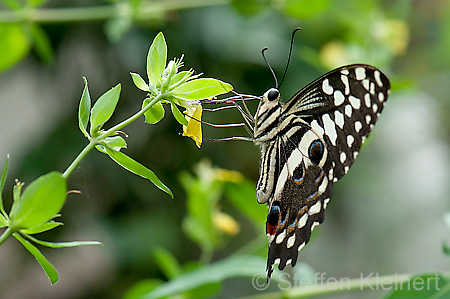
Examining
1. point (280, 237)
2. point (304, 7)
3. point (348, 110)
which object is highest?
point (304, 7)

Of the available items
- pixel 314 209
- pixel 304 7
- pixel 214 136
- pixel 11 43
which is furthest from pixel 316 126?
pixel 214 136

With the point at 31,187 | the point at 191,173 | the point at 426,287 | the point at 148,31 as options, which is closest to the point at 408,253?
the point at 191,173

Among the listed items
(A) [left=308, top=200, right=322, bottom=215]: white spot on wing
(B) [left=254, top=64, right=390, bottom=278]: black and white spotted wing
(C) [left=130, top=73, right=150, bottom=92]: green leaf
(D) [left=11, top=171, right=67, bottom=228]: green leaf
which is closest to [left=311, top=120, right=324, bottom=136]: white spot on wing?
(B) [left=254, top=64, right=390, bottom=278]: black and white spotted wing

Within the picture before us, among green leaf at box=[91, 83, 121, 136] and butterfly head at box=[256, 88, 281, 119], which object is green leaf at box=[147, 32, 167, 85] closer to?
green leaf at box=[91, 83, 121, 136]

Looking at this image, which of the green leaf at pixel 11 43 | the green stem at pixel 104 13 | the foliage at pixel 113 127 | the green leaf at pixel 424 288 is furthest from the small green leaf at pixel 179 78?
the green leaf at pixel 11 43

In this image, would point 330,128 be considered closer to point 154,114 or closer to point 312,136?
point 312,136

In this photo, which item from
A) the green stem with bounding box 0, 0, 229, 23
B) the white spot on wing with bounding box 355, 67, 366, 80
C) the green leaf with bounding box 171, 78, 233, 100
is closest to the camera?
the green leaf with bounding box 171, 78, 233, 100

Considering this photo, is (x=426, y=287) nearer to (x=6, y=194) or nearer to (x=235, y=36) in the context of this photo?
(x=235, y=36)
